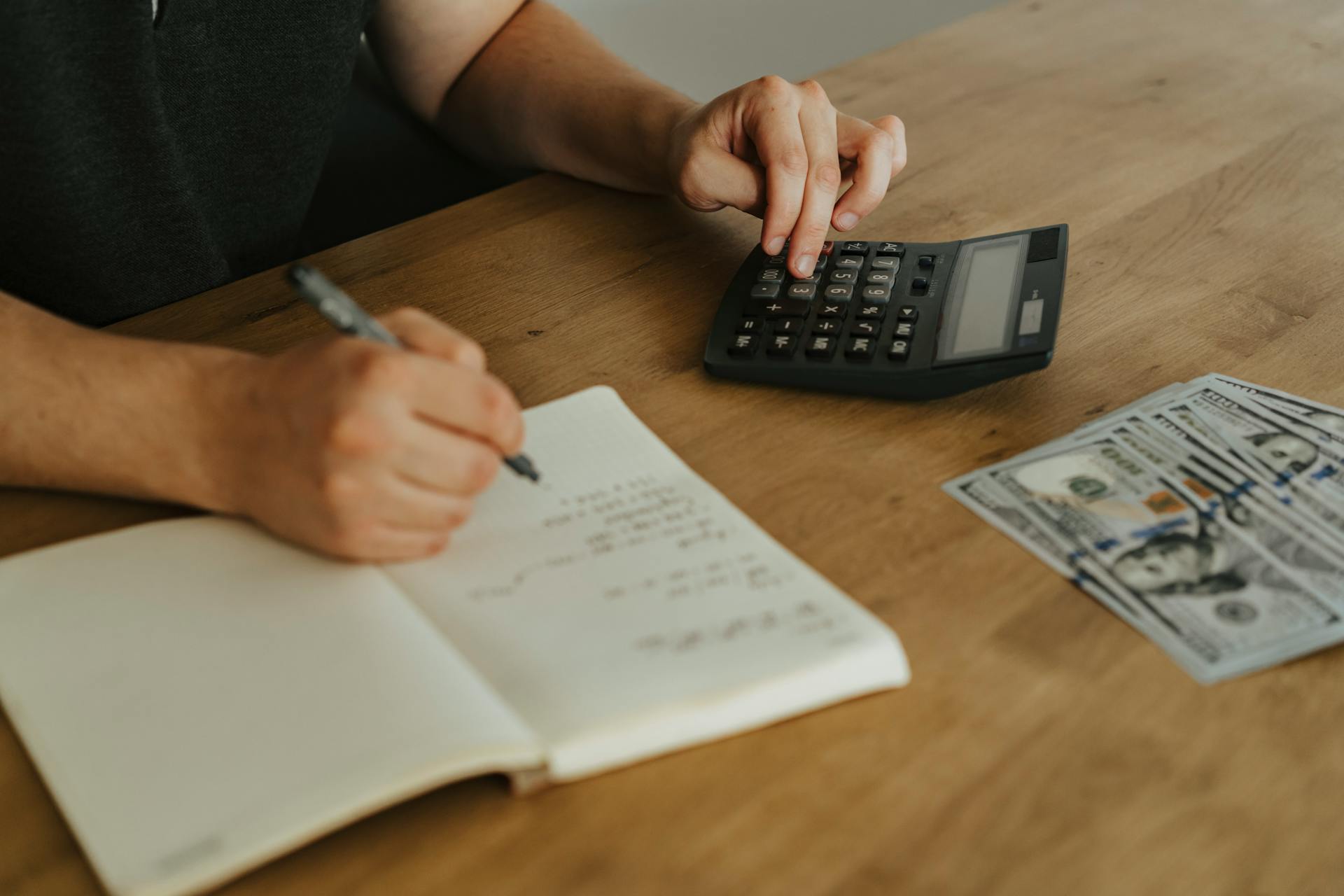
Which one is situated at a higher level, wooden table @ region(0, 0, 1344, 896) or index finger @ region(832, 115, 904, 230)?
index finger @ region(832, 115, 904, 230)

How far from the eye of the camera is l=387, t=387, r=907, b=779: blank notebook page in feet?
1.41

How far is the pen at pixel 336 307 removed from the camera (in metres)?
0.48

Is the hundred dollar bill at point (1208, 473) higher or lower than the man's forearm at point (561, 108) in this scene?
lower

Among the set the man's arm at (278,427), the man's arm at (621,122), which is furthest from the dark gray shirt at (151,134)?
the man's arm at (278,427)

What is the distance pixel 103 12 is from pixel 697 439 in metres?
0.50

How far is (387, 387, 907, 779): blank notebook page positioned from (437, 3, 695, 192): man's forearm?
37cm

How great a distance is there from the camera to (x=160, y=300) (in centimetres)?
85

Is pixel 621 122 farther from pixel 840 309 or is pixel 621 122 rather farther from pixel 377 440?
pixel 377 440

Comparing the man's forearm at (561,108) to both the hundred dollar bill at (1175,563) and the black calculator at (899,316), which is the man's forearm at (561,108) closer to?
the black calculator at (899,316)

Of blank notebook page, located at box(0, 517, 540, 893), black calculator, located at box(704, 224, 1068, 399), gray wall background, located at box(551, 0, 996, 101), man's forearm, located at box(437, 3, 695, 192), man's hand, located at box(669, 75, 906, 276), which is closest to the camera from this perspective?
blank notebook page, located at box(0, 517, 540, 893)

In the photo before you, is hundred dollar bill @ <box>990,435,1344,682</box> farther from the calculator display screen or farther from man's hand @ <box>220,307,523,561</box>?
man's hand @ <box>220,307,523,561</box>

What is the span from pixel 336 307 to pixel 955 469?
31cm

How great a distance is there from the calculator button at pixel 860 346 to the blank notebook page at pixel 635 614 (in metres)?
0.13

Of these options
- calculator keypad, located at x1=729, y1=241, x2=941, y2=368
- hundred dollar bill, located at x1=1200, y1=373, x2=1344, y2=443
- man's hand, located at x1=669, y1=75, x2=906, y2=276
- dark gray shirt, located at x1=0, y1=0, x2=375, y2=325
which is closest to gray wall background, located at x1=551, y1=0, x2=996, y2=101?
dark gray shirt, located at x1=0, y1=0, x2=375, y2=325
